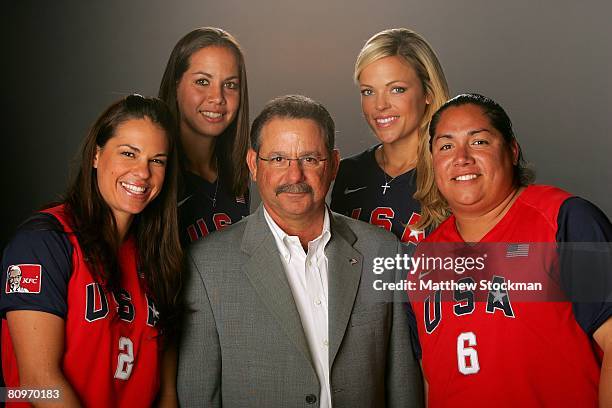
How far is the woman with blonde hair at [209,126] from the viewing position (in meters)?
3.38

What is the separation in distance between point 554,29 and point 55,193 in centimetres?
282

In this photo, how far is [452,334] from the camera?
2.59 meters

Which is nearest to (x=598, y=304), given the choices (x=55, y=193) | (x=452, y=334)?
(x=452, y=334)

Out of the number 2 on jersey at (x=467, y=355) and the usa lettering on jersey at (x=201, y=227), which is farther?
the usa lettering on jersey at (x=201, y=227)

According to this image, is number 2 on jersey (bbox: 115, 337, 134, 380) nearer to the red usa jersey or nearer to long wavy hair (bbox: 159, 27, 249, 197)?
the red usa jersey

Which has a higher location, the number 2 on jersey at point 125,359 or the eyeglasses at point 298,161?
the eyeglasses at point 298,161

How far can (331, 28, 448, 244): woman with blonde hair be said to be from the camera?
325 centimetres

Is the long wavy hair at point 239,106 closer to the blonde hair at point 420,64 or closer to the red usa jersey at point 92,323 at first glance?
the blonde hair at point 420,64

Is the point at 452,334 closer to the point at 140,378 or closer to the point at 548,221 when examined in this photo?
the point at 548,221

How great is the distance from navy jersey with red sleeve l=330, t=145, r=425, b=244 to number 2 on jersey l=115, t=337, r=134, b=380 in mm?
1254

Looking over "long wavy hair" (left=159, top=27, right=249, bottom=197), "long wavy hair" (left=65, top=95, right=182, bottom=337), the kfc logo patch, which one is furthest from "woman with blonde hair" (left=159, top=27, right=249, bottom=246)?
the kfc logo patch

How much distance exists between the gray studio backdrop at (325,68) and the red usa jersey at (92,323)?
152 cm

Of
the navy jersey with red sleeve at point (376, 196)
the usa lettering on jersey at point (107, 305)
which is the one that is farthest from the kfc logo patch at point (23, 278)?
the navy jersey with red sleeve at point (376, 196)

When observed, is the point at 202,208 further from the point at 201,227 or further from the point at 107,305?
the point at 107,305
